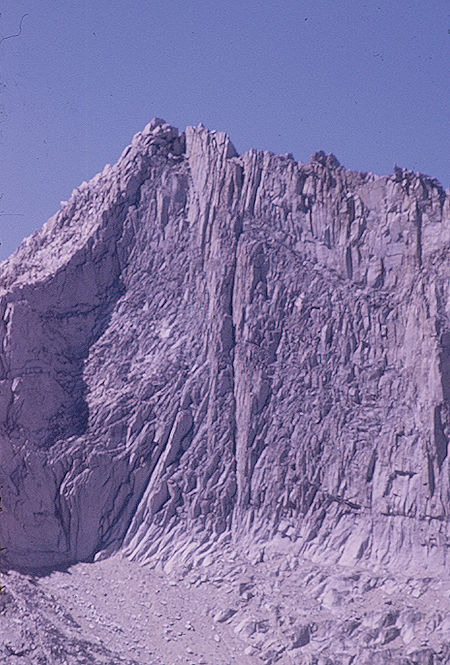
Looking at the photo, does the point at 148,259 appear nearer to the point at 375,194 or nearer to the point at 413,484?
the point at 375,194

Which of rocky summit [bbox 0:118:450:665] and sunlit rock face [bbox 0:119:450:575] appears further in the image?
sunlit rock face [bbox 0:119:450:575]

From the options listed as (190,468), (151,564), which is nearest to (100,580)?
(151,564)

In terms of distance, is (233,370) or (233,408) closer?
(233,408)

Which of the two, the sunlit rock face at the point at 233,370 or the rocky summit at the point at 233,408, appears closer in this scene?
the rocky summit at the point at 233,408
